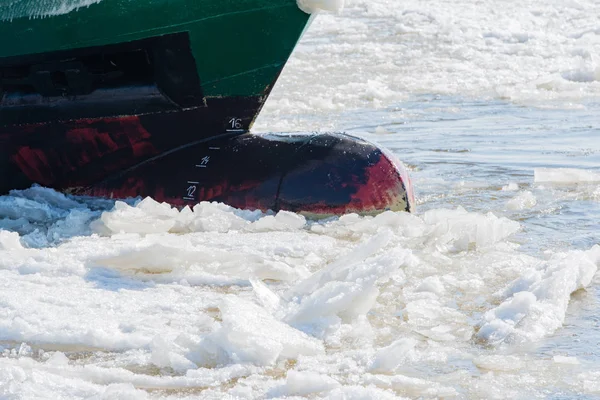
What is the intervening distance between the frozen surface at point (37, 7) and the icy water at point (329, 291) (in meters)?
0.98

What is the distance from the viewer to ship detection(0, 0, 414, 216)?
5262 millimetres

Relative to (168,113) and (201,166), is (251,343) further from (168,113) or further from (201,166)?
(168,113)

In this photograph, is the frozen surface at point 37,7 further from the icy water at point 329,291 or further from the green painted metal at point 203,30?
the icy water at point 329,291

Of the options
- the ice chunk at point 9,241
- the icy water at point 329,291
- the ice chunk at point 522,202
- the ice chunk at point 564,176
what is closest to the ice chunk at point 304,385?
the icy water at point 329,291

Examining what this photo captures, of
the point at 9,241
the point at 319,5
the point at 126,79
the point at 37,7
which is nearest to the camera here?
the point at 9,241

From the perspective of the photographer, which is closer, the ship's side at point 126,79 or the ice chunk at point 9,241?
the ice chunk at point 9,241

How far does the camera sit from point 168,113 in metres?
5.50

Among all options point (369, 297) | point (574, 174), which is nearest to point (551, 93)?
point (574, 174)

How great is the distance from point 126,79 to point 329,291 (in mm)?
2338

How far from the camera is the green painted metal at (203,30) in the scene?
523 centimetres

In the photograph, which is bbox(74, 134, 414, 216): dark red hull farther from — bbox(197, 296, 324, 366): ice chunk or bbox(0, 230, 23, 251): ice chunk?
bbox(197, 296, 324, 366): ice chunk

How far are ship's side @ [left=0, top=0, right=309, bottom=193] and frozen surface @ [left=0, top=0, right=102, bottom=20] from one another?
2 centimetres

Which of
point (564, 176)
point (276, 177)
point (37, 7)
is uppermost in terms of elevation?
point (37, 7)

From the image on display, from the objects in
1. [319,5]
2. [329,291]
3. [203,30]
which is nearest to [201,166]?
[203,30]
